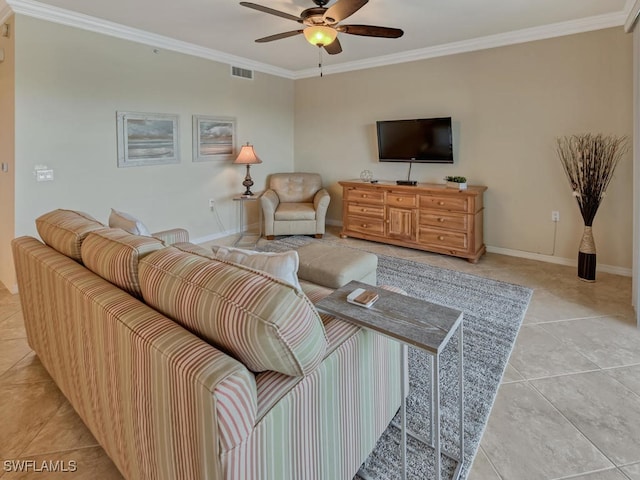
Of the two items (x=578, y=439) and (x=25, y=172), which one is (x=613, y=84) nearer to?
(x=578, y=439)

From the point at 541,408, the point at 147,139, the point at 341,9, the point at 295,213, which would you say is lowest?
the point at 541,408

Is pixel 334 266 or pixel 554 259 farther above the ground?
pixel 334 266

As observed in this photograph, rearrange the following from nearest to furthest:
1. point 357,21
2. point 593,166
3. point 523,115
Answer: point 593,166 → point 357,21 → point 523,115

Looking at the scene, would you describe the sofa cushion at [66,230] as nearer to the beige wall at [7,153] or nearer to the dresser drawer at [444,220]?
the beige wall at [7,153]

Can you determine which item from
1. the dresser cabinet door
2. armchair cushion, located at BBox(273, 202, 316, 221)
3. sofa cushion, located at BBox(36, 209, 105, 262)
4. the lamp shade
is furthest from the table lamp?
sofa cushion, located at BBox(36, 209, 105, 262)

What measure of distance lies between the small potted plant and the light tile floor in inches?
67.2

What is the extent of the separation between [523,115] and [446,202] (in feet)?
4.23

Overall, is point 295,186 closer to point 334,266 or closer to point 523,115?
point 523,115

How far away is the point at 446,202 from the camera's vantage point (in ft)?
14.2

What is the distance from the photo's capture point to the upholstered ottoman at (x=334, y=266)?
8.43ft

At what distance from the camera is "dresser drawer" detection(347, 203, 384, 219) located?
16.2ft

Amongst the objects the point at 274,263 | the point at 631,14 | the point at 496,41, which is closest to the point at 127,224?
the point at 274,263

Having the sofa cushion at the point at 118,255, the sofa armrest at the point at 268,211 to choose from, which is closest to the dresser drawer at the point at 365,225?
the sofa armrest at the point at 268,211

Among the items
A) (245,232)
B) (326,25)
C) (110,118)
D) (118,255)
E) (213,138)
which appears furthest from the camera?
(245,232)
